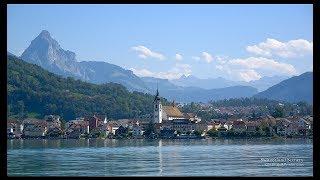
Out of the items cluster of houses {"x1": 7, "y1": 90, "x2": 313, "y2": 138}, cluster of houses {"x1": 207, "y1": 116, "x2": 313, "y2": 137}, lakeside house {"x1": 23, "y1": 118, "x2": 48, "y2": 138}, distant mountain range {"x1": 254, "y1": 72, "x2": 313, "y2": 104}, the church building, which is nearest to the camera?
cluster of houses {"x1": 207, "y1": 116, "x2": 313, "y2": 137}

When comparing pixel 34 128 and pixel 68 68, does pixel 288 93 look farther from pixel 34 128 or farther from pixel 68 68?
pixel 34 128

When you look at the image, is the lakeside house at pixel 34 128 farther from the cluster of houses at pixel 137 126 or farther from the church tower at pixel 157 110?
the church tower at pixel 157 110

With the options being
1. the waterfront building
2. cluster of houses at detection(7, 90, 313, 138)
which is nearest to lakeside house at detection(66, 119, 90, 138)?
cluster of houses at detection(7, 90, 313, 138)

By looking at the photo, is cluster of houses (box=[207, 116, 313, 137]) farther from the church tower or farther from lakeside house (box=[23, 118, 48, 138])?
lakeside house (box=[23, 118, 48, 138])

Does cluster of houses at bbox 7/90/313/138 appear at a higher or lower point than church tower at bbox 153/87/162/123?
lower

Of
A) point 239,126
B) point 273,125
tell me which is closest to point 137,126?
point 239,126

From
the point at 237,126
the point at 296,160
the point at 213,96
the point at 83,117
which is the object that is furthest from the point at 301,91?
the point at 296,160
